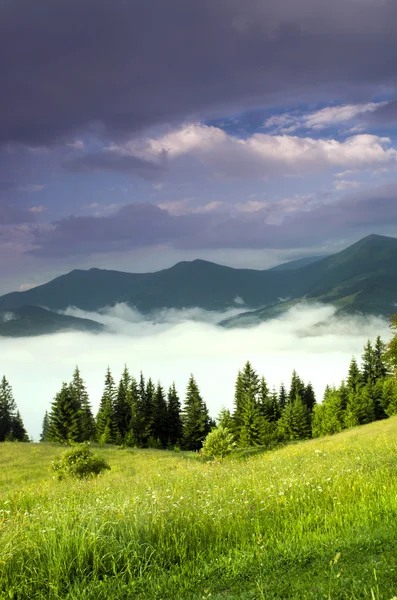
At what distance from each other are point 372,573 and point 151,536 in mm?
3473

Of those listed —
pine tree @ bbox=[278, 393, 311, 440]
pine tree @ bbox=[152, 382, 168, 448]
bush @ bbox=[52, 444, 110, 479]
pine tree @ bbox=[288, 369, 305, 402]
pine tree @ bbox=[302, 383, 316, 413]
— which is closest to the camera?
bush @ bbox=[52, 444, 110, 479]

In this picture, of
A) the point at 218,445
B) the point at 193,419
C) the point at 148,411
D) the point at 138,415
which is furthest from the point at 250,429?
the point at 218,445

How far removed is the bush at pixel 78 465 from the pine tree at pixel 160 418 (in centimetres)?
5793

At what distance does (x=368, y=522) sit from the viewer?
7.12 metres

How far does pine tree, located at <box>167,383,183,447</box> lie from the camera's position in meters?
86.4

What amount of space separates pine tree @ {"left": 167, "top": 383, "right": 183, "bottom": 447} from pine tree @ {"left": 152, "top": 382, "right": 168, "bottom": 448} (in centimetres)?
89

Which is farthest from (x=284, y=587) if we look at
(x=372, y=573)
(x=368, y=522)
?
(x=368, y=522)

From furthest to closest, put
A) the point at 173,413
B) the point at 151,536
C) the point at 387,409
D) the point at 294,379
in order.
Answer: the point at 294,379 → the point at 173,413 → the point at 387,409 → the point at 151,536

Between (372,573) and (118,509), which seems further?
(118,509)

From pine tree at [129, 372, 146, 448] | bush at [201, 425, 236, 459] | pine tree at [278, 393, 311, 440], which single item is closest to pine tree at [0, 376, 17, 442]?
pine tree at [129, 372, 146, 448]

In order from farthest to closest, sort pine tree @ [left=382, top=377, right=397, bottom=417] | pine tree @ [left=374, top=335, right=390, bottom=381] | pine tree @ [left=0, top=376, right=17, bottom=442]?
pine tree @ [left=0, top=376, right=17, bottom=442] → pine tree @ [left=374, top=335, right=390, bottom=381] → pine tree @ [left=382, top=377, right=397, bottom=417]

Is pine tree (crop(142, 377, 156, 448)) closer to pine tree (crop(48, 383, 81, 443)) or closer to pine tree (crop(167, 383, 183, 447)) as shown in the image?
pine tree (crop(167, 383, 183, 447))

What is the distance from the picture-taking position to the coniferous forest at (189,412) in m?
77.9

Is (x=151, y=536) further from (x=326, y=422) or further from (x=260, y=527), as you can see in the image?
(x=326, y=422)
